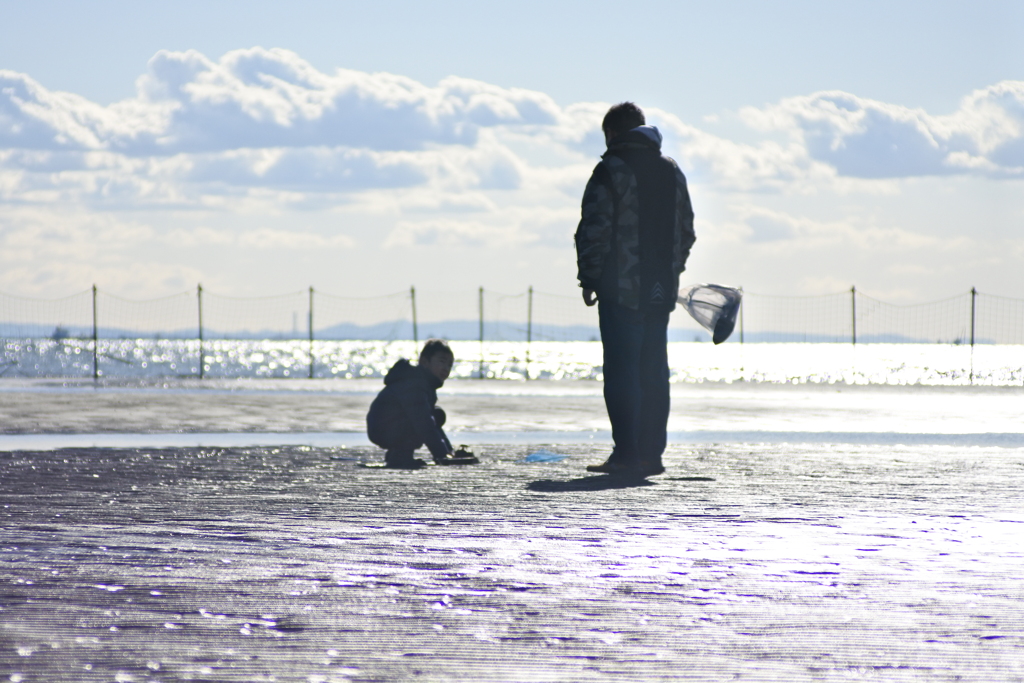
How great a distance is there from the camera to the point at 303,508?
4.79m

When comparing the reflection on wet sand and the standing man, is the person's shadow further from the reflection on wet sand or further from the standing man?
the standing man

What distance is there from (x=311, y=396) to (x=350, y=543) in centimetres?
1213

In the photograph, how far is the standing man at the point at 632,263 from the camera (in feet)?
20.7

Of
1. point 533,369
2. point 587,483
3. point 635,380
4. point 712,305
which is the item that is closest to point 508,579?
point 587,483

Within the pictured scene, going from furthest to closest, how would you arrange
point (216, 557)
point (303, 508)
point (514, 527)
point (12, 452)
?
1. point (12, 452)
2. point (303, 508)
3. point (514, 527)
4. point (216, 557)

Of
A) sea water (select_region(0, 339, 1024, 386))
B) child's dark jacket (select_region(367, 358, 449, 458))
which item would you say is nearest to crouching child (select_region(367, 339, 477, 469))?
child's dark jacket (select_region(367, 358, 449, 458))

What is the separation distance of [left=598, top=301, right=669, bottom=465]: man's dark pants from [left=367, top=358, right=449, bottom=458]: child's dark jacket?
1166 millimetres

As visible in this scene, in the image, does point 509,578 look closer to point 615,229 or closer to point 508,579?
point 508,579

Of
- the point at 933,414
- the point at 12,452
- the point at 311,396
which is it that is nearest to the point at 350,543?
the point at 12,452

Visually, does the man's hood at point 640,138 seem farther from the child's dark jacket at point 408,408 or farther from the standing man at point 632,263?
the child's dark jacket at point 408,408

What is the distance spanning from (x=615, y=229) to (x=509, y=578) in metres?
3.48

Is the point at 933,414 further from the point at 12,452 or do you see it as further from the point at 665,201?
the point at 12,452

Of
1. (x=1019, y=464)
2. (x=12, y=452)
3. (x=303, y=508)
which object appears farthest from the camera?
(x=12, y=452)

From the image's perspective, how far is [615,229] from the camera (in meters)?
6.45
